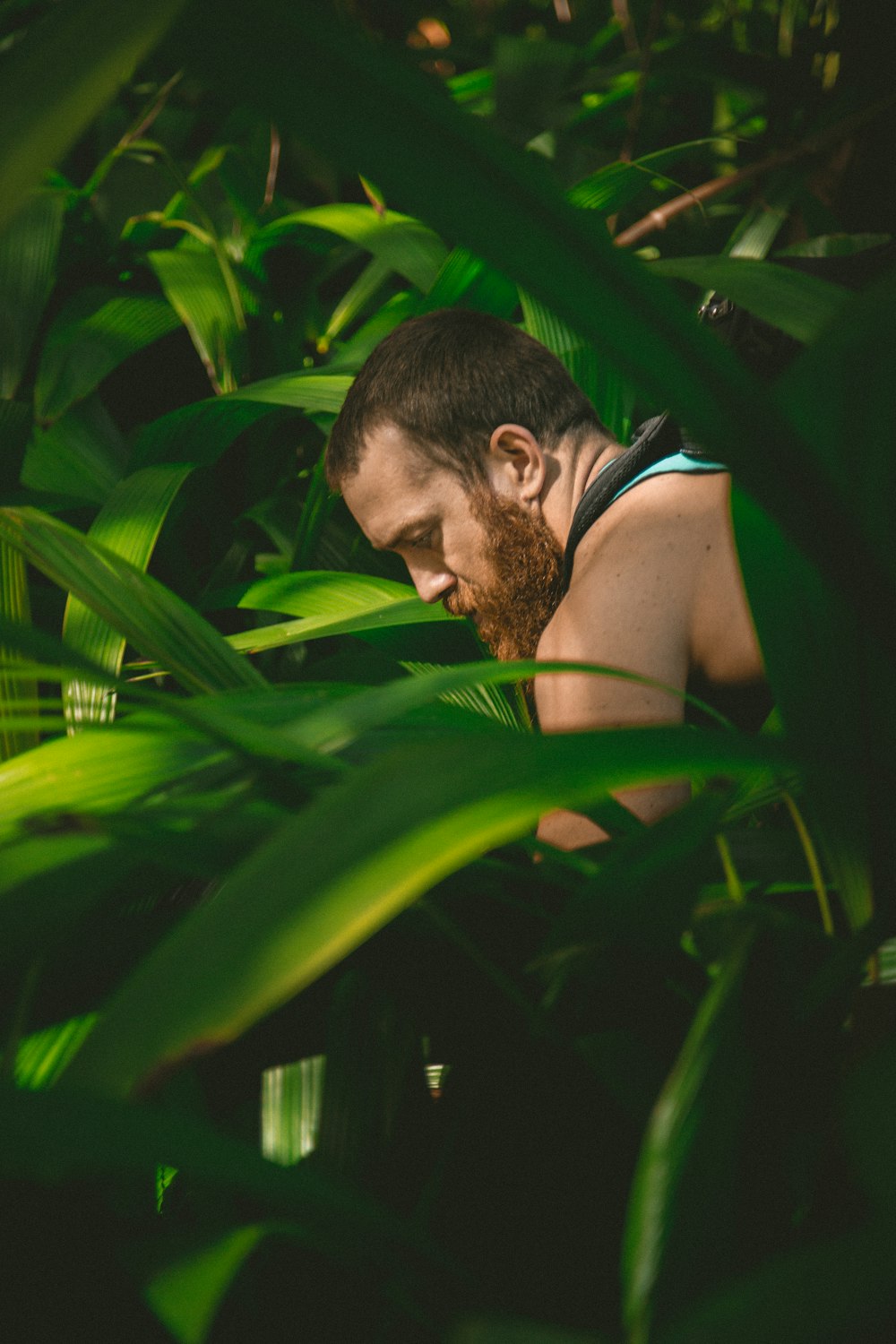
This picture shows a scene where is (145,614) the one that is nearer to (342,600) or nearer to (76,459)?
(342,600)

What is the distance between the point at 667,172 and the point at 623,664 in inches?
42.9

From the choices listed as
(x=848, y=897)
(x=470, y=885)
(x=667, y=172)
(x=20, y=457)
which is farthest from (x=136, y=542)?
(x=667, y=172)

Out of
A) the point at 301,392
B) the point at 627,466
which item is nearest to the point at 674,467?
the point at 627,466

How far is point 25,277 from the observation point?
39.4 inches

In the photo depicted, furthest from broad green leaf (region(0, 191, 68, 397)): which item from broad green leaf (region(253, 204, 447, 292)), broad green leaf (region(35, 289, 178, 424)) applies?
broad green leaf (region(253, 204, 447, 292))

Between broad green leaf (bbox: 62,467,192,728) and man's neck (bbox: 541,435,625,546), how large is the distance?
0.40 meters

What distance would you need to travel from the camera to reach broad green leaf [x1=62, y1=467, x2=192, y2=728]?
2.00 ft

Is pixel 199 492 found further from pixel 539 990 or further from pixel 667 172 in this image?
pixel 667 172

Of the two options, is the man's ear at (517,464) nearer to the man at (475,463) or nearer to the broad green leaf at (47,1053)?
the man at (475,463)

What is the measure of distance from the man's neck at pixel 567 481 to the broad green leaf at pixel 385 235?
0.26 m

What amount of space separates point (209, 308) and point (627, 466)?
0.54m

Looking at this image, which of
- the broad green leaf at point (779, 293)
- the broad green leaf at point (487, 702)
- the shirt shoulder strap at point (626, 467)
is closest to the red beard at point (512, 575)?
the shirt shoulder strap at point (626, 467)

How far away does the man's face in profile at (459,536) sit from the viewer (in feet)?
3.32

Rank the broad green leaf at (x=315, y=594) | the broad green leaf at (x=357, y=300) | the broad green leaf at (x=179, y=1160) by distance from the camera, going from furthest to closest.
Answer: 1. the broad green leaf at (x=357, y=300)
2. the broad green leaf at (x=315, y=594)
3. the broad green leaf at (x=179, y=1160)
